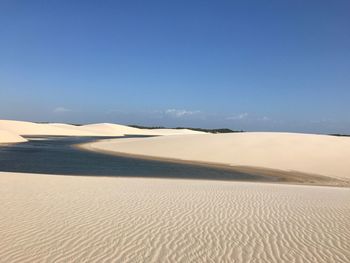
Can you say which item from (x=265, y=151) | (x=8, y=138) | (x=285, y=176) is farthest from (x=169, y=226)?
(x=8, y=138)

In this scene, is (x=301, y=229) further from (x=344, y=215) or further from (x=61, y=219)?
(x=61, y=219)

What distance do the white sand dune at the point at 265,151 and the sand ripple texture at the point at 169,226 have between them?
45.7ft

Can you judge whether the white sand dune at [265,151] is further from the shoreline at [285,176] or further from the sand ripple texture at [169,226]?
the sand ripple texture at [169,226]

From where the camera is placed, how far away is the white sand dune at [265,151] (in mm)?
26594

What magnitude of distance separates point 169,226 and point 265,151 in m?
24.9

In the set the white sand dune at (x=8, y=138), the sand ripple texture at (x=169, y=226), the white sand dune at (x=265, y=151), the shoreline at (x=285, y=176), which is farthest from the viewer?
the white sand dune at (x=8, y=138)

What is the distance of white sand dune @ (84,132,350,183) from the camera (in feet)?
87.2

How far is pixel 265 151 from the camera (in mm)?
31844

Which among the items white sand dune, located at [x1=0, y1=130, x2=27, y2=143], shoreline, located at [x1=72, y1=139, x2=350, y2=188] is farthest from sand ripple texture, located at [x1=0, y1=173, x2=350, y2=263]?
white sand dune, located at [x1=0, y1=130, x2=27, y2=143]

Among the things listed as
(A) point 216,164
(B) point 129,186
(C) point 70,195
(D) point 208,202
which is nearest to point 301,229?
(D) point 208,202

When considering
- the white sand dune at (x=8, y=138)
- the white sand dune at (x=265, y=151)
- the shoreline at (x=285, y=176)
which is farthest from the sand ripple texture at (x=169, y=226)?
the white sand dune at (x=8, y=138)

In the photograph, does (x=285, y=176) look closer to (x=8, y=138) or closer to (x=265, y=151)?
(x=265, y=151)

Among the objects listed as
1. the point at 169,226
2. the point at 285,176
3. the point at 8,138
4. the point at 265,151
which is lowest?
the point at 169,226

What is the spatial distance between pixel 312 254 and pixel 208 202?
4.92 m
